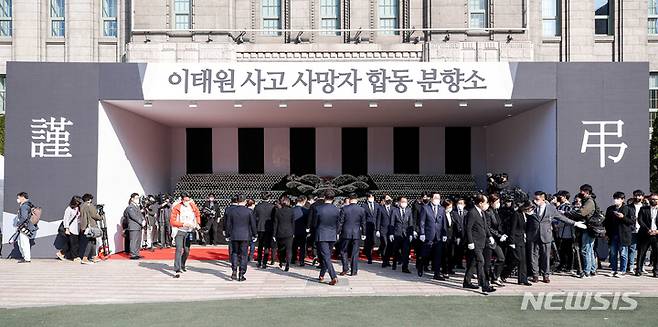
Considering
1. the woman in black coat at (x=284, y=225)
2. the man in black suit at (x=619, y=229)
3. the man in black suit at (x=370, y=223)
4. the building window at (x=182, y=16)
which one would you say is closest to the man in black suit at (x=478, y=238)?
the man in black suit at (x=619, y=229)

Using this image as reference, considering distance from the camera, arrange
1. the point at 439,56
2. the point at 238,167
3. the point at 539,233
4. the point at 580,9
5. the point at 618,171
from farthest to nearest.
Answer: the point at 580,9, the point at 238,167, the point at 439,56, the point at 618,171, the point at 539,233

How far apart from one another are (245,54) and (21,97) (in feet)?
26.2

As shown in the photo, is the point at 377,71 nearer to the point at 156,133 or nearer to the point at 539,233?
the point at 539,233

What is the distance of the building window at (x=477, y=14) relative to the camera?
2248 centimetres

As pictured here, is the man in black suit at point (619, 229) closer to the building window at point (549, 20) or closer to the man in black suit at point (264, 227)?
the man in black suit at point (264, 227)

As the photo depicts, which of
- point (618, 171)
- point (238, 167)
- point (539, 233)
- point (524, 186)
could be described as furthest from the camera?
point (238, 167)

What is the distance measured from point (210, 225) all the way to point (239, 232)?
6087 millimetres

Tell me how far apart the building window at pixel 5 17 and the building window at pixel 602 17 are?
84.0 feet

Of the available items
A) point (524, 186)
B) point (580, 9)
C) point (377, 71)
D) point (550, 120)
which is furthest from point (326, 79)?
point (580, 9)

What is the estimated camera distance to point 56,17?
2433cm

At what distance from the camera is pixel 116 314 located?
Result: 292 inches

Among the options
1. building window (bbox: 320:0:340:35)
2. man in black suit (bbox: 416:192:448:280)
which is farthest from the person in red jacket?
building window (bbox: 320:0:340:35)

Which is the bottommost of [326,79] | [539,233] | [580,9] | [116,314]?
[116,314]

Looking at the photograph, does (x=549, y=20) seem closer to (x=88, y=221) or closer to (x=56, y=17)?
(x=88, y=221)
